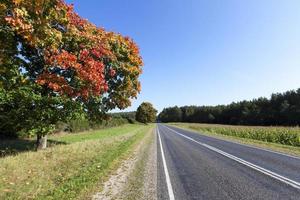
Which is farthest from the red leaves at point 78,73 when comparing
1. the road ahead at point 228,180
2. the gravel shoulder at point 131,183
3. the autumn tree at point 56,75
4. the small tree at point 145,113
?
the small tree at point 145,113

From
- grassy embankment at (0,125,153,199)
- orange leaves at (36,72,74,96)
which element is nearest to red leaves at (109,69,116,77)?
orange leaves at (36,72,74,96)

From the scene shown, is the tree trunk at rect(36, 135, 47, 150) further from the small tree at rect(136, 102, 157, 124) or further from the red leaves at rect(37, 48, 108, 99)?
the small tree at rect(136, 102, 157, 124)

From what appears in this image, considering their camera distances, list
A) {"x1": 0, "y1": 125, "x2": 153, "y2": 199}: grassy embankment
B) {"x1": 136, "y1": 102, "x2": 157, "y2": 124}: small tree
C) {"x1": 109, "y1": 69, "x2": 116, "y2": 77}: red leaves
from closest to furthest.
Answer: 1. {"x1": 0, "y1": 125, "x2": 153, "y2": 199}: grassy embankment
2. {"x1": 109, "y1": 69, "x2": 116, "y2": 77}: red leaves
3. {"x1": 136, "y1": 102, "x2": 157, "y2": 124}: small tree

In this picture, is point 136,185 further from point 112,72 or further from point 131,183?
point 112,72

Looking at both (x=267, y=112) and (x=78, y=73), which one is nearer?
(x=78, y=73)

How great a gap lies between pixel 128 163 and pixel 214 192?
6501 mm

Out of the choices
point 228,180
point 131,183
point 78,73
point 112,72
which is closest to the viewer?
point 131,183

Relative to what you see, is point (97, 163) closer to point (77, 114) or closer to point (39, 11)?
point (77, 114)

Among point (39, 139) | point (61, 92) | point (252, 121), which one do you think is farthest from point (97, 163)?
point (252, 121)

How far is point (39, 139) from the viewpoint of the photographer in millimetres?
18125

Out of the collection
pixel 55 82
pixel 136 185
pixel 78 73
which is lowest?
pixel 136 185

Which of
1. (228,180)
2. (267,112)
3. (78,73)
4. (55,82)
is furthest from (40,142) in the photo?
(267,112)

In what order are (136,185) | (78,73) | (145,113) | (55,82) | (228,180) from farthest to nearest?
(145,113)
(78,73)
(55,82)
(228,180)
(136,185)

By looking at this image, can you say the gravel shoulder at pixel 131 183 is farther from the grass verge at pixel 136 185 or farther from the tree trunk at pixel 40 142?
the tree trunk at pixel 40 142
